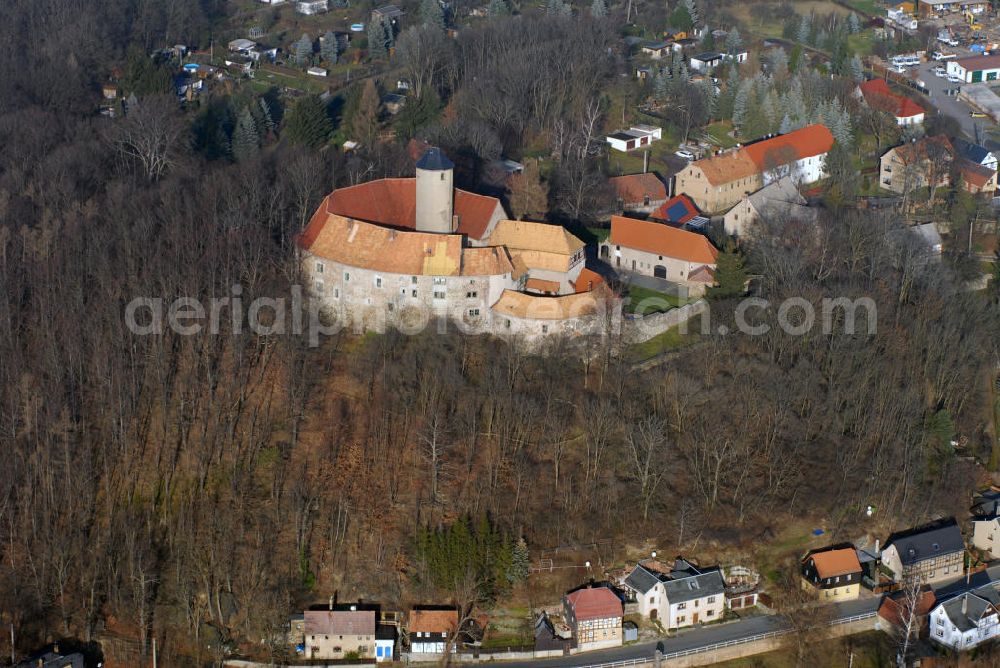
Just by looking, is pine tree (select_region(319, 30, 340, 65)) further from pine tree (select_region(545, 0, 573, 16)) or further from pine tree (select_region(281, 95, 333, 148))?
pine tree (select_region(281, 95, 333, 148))

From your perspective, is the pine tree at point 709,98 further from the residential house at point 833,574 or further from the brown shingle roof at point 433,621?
the brown shingle roof at point 433,621

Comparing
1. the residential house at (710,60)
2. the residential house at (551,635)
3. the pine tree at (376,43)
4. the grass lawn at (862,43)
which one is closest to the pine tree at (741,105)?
the residential house at (710,60)

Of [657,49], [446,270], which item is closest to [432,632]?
[446,270]

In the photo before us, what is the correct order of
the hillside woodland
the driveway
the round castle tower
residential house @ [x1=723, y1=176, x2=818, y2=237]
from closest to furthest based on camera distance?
the hillside woodland
the round castle tower
residential house @ [x1=723, y1=176, x2=818, y2=237]
the driveway

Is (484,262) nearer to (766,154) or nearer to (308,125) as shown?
(308,125)

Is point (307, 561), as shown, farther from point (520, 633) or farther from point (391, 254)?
point (391, 254)

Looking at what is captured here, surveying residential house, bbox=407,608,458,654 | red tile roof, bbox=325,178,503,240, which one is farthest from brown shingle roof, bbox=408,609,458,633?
red tile roof, bbox=325,178,503,240

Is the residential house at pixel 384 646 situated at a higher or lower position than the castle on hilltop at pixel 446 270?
lower
